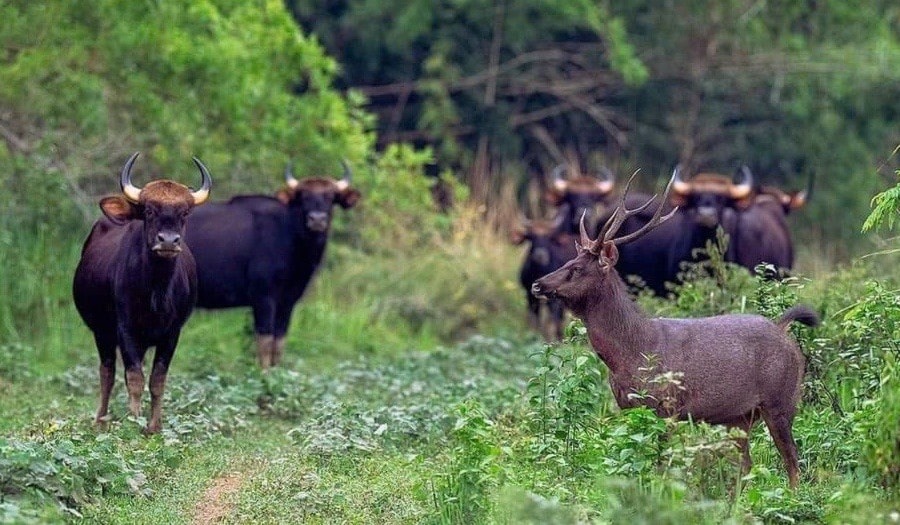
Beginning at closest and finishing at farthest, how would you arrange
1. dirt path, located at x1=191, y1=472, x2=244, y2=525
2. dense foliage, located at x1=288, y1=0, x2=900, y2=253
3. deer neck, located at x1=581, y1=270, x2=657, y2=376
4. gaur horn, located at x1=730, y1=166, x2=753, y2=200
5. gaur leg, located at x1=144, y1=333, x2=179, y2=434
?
dirt path, located at x1=191, y1=472, x2=244, y2=525 < deer neck, located at x1=581, y1=270, x2=657, y2=376 < gaur leg, located at x1=144, y1=333, x2=179, y2=434 < gaur horn, located at x1=730, y1=166, x2=753, y2=200 < dense foliage, located at x1=288, y1=0, x2=900, y2=253

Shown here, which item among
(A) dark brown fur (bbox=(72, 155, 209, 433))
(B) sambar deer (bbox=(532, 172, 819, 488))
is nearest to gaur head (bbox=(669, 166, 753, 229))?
(A) dark brown fur (bbox=(72, 155, 209, 433))

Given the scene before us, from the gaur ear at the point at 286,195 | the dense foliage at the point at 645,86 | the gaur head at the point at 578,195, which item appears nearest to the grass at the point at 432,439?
the gaur ear at the point at 286,195

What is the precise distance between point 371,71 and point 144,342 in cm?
1616

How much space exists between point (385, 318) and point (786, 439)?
9.95 metres

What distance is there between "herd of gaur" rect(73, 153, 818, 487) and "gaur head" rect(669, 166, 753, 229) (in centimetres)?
2

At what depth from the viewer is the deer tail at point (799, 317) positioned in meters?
9.00

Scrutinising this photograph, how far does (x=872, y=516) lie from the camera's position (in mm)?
6488

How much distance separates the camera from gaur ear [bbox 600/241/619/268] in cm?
895

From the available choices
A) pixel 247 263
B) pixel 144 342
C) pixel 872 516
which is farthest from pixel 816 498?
pixel 247 263

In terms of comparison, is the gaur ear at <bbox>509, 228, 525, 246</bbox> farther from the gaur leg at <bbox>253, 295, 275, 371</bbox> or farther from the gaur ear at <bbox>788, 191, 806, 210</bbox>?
the gaur leg at <bbox>253, 295, 275, 371</bbox>

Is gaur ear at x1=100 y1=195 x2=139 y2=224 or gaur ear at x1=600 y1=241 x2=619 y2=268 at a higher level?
gaur ear at x1=600 y1=241 x2=619 y2=268

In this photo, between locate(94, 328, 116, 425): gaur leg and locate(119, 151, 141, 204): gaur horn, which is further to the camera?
locate(94, 328, 116, 425): gaur leg

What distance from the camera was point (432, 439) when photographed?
34.0 ft

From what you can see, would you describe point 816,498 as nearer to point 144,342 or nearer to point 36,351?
point 144,342
